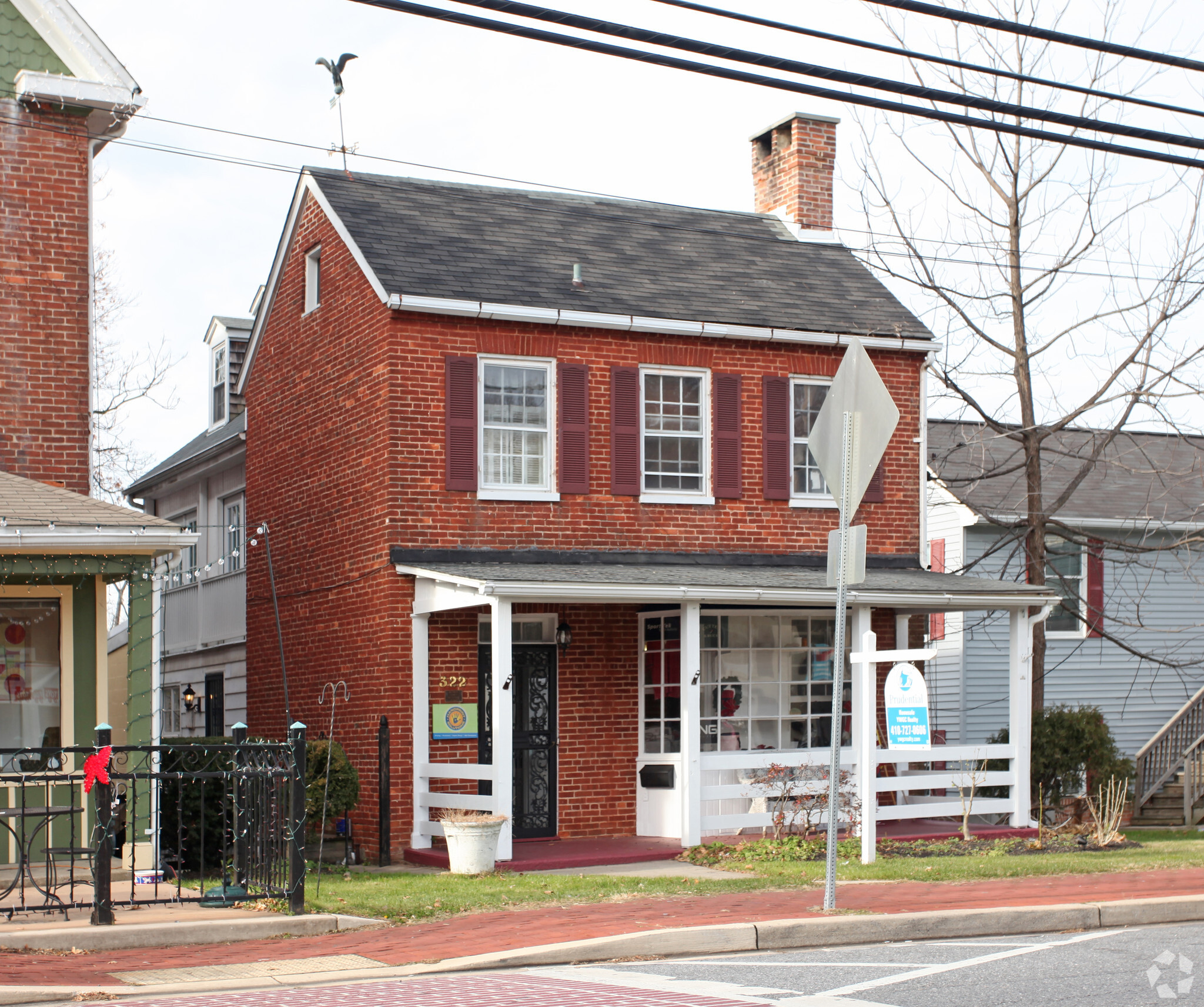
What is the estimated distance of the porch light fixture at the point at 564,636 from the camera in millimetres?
16594

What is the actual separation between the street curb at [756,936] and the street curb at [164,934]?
0.24 ft

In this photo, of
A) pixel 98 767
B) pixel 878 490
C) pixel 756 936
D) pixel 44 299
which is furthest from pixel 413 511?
pixel 756 936

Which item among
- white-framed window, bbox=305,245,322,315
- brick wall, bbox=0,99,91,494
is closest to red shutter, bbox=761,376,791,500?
white-framed window, bbox=305,245,322,315

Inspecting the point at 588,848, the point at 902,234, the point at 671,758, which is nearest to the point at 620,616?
the point at 671,758

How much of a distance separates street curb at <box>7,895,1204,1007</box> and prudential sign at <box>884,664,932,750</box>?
127 inches

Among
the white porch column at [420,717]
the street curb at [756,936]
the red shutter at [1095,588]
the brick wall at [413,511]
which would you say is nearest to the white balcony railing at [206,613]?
the brick wall at [413,511]

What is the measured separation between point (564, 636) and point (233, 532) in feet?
26.4

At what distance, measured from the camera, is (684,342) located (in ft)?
58.0

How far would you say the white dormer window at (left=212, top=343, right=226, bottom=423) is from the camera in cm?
2450

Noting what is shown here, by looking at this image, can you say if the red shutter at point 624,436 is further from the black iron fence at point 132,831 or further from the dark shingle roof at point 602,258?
the black iron fence at point 132,831

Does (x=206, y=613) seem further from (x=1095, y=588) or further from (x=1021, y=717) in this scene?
(x=1095, y=588)

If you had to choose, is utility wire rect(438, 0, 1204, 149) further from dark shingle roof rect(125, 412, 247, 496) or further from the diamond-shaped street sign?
dark shingle roof rect(125, 412, 247, 496)

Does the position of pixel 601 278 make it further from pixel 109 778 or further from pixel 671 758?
pixel 109 778

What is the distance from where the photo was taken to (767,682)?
56.4 feet
